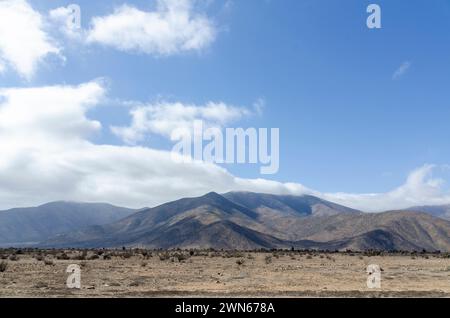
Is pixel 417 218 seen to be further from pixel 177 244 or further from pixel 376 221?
pixel 177 244

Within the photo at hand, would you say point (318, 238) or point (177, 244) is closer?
point (177, 244)

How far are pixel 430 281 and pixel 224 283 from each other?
44.7ft

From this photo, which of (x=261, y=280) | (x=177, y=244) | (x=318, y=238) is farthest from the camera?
(x=318, y=238)

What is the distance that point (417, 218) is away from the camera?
650 ft

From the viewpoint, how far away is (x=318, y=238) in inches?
7648

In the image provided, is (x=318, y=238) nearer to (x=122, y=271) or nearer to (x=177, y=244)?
(x=177, y=244)

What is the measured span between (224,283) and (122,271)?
10.2 m
